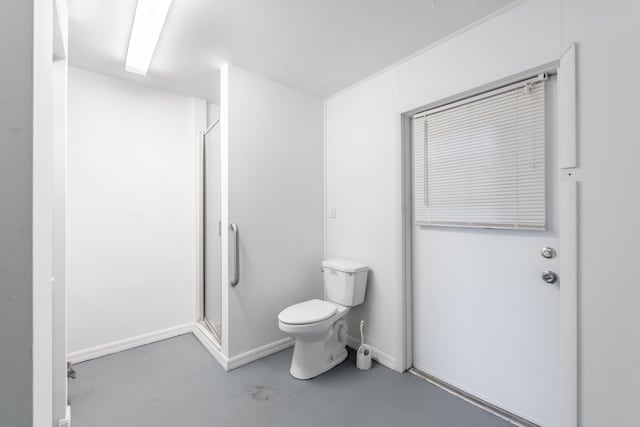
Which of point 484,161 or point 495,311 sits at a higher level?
point 484,161

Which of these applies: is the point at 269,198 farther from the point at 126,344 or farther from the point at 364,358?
the point at 126,344

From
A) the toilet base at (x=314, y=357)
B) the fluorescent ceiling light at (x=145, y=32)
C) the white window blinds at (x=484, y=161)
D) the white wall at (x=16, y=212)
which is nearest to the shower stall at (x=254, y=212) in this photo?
the toilet base at (x=314, y=357)

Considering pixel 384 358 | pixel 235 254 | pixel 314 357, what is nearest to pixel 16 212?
pixel 235 254

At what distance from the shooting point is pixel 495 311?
166 cm

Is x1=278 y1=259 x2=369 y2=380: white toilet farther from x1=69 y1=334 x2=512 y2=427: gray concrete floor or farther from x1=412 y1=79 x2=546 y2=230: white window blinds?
x1=412 y1=79 x2=546 y2=230: white window blinds

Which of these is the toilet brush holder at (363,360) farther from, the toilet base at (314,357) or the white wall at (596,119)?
the white wall at (596,119)

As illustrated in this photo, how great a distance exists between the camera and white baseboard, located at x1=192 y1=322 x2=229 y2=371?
209 cm

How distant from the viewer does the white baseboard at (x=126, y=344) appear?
2.14m

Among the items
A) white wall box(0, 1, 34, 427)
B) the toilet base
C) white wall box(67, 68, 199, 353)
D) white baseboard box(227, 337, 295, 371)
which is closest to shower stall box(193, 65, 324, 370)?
white baseboard box(227, 337, 295, 371)

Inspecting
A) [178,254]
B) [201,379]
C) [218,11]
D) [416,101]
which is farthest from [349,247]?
[218,11]

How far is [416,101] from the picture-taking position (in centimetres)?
194

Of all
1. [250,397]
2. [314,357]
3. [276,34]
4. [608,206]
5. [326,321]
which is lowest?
[250,397]

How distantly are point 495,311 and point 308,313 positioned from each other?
3.98ft

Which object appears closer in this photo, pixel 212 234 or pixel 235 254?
pixel 235 254
